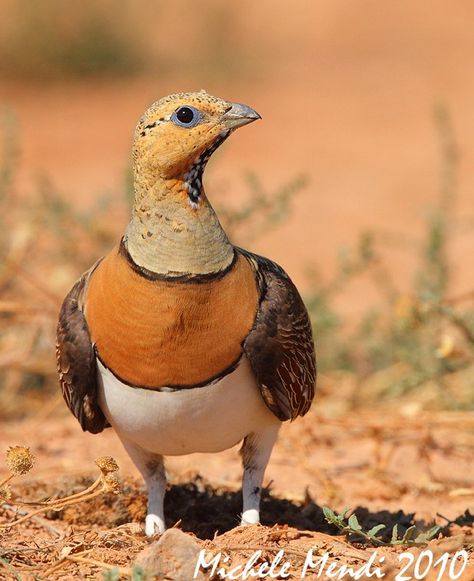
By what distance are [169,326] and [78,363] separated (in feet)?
1.45

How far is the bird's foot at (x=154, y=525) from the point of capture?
4.80 metres

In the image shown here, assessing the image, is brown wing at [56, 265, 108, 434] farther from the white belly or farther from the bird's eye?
the bird's eye

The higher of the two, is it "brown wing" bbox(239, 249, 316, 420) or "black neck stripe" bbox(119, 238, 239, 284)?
"black neck stripe" bbox(119, 238, 239, 284)

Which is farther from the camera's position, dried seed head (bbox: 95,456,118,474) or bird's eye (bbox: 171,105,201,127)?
bird's eye (bbox: 171,105,201,127)

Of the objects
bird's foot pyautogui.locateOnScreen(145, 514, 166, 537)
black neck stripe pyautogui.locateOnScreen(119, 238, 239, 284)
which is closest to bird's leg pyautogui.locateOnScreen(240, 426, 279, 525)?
bird's foot pyautogui.locateOnScreen(145, 514, 166, 537)

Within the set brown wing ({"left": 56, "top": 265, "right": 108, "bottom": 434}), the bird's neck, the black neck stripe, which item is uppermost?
the bird's neck

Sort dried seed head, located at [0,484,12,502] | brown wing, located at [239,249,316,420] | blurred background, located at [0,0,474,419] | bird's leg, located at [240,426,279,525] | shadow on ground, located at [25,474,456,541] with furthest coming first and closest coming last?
blurred background, located at [0,0,474,419] < shadow on ground, located at [25,474,456,541] < bird's leg, located at [240,426,279,525] < brown wing, located at [239,249,316,420] < dried seed head, located at [0,484,12,502]

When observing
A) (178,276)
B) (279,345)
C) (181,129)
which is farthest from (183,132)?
(279,345)

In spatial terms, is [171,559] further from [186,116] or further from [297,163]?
[297,163]

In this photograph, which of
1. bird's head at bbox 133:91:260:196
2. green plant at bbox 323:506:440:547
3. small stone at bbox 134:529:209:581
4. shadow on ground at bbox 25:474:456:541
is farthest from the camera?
shadow on ground at bbox 25:474:456:541

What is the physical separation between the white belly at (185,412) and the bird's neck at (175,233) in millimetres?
405

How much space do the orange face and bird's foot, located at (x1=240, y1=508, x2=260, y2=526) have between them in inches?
55.5

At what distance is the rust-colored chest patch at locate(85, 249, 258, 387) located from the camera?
422 centimetres

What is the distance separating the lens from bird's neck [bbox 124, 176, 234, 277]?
4.24m
